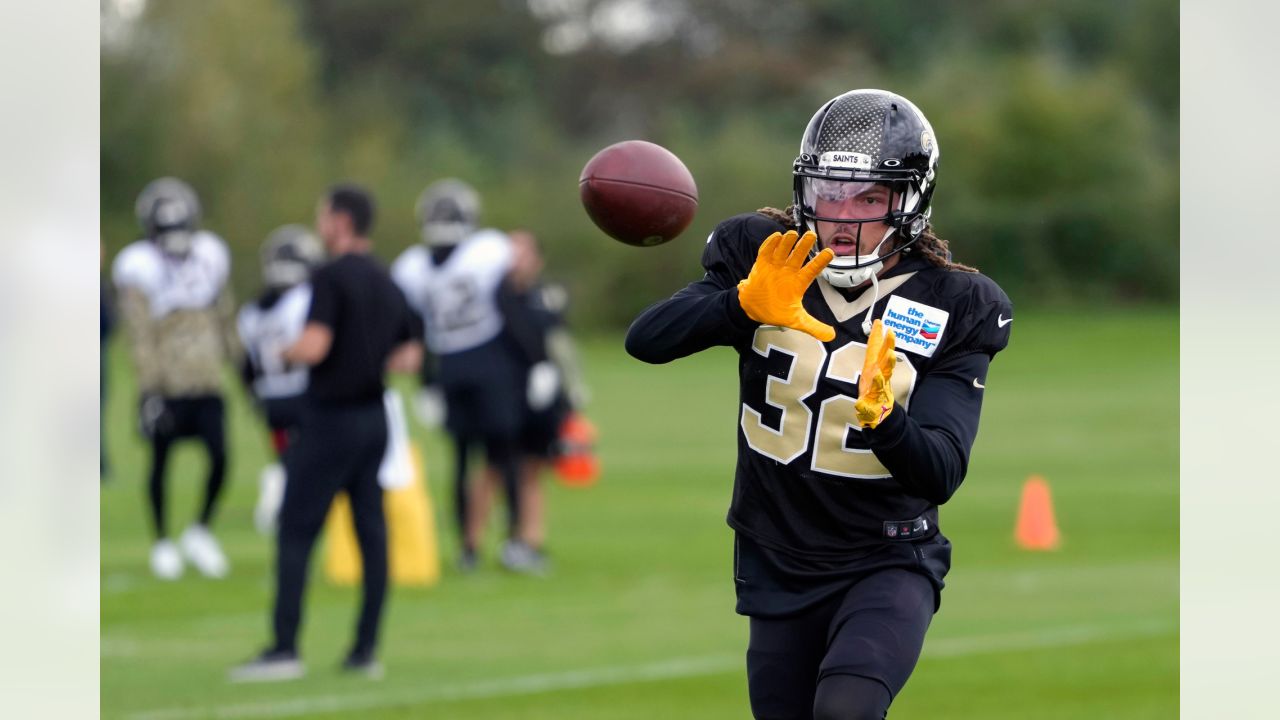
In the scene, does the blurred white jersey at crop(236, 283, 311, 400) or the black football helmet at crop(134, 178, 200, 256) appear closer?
the black football helmet at crop(134, 178, 200, 256)

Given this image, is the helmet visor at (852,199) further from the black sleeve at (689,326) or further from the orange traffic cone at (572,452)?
the orange traffic cone at (572,452)

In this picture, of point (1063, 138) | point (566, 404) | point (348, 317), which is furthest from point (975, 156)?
point (348, 317)

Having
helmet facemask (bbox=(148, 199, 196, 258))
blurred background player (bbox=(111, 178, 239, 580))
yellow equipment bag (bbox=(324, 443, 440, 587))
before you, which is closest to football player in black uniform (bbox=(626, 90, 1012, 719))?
yellow equipment bag (bbox=(324, 443, 440, 587))

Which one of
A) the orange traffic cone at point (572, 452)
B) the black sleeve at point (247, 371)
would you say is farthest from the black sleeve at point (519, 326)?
the black sleeve at point (247, 371)

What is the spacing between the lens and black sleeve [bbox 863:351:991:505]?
157 inches

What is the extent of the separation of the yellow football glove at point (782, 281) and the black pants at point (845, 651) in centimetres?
64

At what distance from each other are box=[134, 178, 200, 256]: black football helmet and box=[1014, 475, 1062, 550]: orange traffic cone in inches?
219

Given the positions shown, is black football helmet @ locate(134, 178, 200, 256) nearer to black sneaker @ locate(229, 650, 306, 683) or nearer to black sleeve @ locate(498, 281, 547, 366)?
black sleeve @ locate(498, 281, 547, 366)

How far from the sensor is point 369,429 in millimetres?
8141

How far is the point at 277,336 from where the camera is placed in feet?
36.9

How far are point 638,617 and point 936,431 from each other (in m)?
5.90

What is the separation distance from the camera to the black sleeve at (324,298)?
8078 millimetres

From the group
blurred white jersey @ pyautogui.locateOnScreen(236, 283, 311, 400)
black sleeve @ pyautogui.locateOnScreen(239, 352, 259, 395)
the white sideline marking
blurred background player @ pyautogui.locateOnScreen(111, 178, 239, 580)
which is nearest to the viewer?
the white sideline marking
